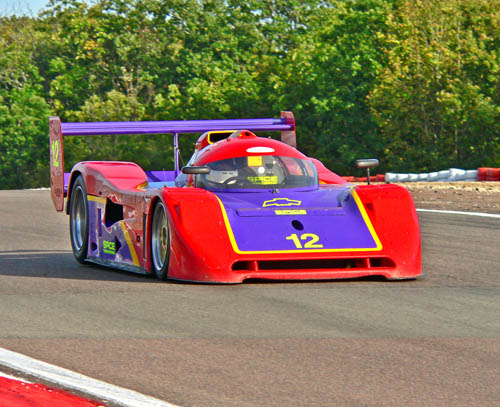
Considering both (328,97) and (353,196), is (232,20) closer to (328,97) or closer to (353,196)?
(328,97)

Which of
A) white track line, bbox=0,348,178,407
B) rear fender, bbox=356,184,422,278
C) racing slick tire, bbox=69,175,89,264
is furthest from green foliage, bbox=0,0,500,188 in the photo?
white track line, bbox=0,348,178,407

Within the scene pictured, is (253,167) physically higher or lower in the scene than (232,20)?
lower

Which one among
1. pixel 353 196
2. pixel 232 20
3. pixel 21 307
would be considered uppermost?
pixel 232 20

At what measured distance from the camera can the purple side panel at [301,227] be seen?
9.30 meters

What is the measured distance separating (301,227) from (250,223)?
1.45 feet

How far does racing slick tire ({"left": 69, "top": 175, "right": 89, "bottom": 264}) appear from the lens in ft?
38.8

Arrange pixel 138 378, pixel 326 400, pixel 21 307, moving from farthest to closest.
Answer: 1. pixel 21 307
2. pixel 138 378
3. pixel 326 400

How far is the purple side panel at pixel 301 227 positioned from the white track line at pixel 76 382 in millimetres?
3360

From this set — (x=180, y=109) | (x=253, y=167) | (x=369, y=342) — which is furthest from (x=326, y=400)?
(x=180, y=109)

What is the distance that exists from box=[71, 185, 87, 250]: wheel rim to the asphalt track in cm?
86

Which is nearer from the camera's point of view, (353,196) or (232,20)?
(353,196)

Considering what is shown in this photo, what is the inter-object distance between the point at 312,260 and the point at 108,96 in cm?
5852

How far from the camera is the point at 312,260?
30.9 feet

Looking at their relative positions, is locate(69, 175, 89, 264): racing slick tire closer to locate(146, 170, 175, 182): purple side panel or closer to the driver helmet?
locate(146, 170, 175, 182): purple side panel
